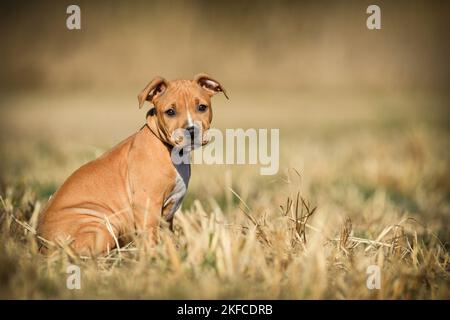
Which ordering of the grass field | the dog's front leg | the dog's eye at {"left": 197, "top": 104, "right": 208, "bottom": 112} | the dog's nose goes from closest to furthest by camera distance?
the grass field, the dog's nose, the dog's front leg, the dog's eye at {"left": 197, "top": 104, "right": 208, "bottom": 112}

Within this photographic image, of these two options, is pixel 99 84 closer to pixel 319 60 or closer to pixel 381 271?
pixel 319 60

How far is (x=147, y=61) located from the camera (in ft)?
75.5

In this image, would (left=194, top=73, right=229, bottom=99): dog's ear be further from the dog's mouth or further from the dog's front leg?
the dog's front leg

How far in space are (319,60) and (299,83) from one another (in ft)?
3.50

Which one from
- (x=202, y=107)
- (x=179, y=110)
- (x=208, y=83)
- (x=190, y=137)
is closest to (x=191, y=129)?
(x=190, y=137)

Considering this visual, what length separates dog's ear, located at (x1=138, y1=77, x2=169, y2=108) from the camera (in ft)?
19.9

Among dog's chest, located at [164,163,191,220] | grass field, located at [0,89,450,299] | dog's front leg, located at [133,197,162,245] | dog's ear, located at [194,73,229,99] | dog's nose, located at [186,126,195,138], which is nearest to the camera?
grass field, located at [0,89,450,299]

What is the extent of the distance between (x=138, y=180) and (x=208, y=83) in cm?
121

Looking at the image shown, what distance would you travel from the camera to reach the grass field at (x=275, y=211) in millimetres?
5152

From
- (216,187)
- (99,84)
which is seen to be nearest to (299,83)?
(99,84)

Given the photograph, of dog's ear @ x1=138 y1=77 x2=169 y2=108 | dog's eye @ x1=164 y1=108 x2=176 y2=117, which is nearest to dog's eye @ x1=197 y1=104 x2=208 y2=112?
dog's eye @ x1=164 y1=108 x2=176 y2=117

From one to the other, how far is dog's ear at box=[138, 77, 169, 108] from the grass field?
1.16 meters

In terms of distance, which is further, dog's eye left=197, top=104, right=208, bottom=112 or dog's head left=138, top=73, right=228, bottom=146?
dog's eye left=197, top=104, right=208, bottom=112

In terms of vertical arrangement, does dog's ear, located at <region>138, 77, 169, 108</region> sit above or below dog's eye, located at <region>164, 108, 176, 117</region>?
above
